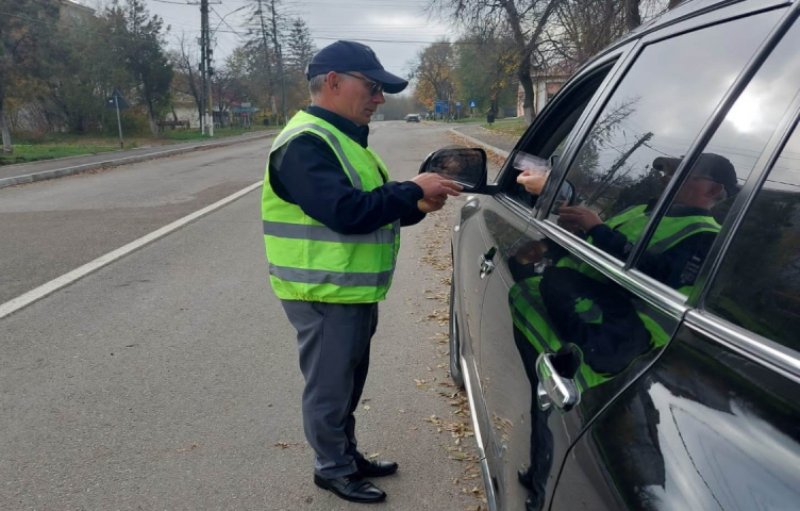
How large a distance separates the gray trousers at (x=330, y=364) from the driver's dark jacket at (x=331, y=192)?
1.30 feet

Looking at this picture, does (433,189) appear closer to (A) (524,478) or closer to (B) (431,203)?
(B) (431,203)

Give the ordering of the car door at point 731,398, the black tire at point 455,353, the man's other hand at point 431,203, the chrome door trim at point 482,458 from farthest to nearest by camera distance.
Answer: the black tire at point 455,353 → the man's other hand at point 431,203 → the chrome door trim at point 482,458 → the car door at point 731,398

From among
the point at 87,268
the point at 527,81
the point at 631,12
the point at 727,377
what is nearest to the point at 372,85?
the point at 727,377

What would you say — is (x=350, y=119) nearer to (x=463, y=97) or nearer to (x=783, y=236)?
(x=783, y=236)

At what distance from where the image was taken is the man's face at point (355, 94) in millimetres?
2604

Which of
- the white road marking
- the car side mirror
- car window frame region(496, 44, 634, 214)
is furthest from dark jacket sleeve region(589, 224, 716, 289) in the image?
the white road marking

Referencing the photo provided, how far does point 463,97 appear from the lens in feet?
279

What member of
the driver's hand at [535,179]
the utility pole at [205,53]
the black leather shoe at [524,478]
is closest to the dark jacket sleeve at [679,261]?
the black leather shoe at [524,478]

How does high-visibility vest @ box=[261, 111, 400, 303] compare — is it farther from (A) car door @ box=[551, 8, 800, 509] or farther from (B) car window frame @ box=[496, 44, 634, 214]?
(A) car door @ box=[551, 8, 800, 509]

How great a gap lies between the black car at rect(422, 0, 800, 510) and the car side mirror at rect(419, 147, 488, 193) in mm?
462

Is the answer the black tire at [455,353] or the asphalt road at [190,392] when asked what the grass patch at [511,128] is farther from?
the black tire at [455,353]

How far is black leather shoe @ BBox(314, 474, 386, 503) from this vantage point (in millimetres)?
2986

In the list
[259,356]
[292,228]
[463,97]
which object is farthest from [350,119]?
[463,97]

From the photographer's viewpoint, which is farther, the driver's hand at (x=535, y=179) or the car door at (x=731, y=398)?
the driver's hand at (x=535, y=179)
